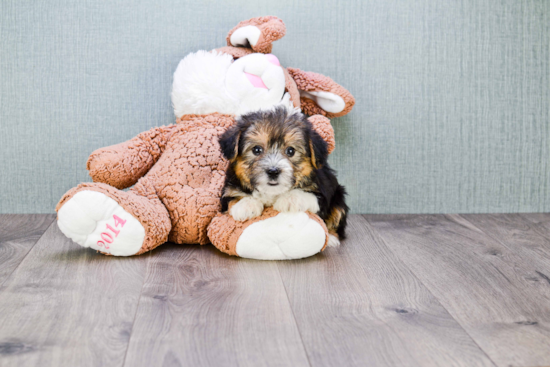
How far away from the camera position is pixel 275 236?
78.8 inches

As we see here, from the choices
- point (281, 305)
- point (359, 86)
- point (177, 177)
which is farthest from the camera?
point (359, 86)

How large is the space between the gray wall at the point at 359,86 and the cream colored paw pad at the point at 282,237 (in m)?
0.85

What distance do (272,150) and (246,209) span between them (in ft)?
0.86

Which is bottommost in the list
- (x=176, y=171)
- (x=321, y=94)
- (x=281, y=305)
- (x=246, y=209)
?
(x=281, y=305)

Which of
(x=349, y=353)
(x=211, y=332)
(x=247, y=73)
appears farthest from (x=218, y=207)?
(x=349, y=353)

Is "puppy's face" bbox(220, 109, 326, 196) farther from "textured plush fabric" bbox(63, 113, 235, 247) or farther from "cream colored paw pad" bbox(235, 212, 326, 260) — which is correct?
"textured plush fabric" bbox(63, 113, 235, 247)

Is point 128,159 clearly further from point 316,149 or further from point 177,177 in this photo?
point 316,149

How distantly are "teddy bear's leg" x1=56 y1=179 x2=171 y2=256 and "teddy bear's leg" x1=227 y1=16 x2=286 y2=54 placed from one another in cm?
87

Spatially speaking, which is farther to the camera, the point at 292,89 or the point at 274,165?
the point at 292,89

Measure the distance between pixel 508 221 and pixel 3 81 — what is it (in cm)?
271

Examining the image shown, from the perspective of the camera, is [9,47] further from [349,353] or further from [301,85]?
[349,353]

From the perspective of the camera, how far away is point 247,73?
2295mm

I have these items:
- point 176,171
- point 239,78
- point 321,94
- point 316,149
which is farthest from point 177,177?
point 321,94

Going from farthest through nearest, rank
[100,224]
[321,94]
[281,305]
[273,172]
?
1. [321,94]
2. [100,224]
3. [273,172]
4. [281,305]
